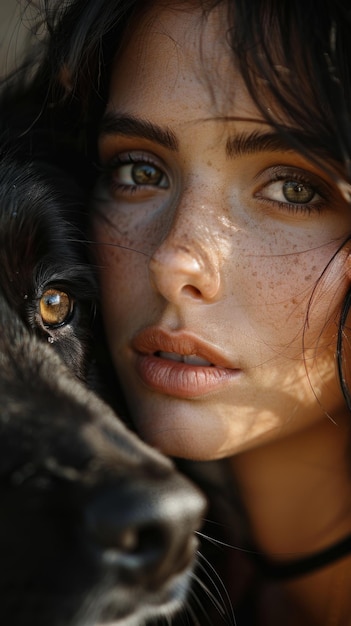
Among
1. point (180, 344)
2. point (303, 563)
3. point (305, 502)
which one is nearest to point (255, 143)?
point (180, 344)

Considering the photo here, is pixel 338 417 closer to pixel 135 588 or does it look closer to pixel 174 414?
pixel 174 414

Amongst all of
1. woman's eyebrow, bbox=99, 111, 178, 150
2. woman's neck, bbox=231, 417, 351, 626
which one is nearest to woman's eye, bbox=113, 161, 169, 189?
woman's eyebrow, bbox=99, 111, 178, 150

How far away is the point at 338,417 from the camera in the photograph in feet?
7.44

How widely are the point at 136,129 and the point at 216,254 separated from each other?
1.27 ft

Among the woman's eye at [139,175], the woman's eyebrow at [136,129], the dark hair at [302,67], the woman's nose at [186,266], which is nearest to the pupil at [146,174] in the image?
the woman's eye at [139,175]

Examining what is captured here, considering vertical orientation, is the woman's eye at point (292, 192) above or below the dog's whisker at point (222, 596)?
above

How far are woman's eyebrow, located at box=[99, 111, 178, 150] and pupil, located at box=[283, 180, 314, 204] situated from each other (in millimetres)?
277

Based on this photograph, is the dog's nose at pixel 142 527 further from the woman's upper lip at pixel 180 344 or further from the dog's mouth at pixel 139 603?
the woman's upper lip at pixel 180 344

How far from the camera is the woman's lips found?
198 cm

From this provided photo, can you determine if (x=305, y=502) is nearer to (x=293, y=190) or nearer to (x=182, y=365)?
(x=182, y=365)

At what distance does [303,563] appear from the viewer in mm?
2432

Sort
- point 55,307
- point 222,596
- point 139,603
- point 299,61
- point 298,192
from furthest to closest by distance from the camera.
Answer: point 222,596 → point 55,307 → point 298,192 → point 299,61 → point 139,603

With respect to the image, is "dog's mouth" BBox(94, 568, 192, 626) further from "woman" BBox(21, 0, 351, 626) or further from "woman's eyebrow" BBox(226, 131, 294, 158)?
"woman's eyebrow" BBox(226, 131, 294, 158)

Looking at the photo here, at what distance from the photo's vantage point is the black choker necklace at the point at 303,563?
2379mm
